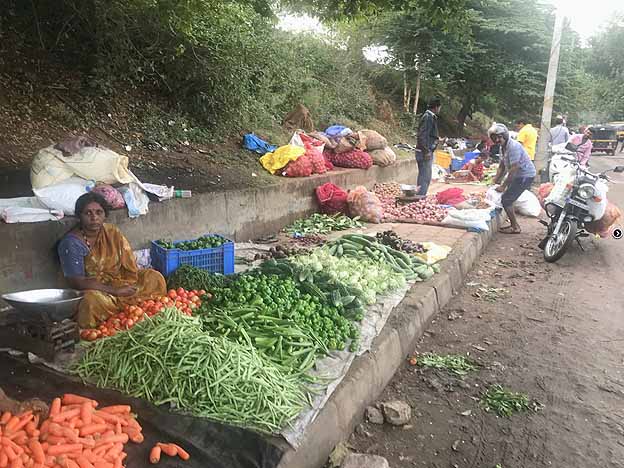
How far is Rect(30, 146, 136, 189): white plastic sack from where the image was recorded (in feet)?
15.7

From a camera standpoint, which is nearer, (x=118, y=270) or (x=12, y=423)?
(x=12, y=423)

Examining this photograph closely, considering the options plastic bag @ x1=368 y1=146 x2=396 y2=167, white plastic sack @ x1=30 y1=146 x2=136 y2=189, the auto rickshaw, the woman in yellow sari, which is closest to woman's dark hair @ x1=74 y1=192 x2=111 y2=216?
the woman in yellow sari

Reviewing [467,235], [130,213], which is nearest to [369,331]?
[130,213]

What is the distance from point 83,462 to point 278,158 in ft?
22.2

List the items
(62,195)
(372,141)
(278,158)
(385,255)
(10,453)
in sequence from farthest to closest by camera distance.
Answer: (372,141)
(278,158)
(385,255)
(62,195)
(10,453)

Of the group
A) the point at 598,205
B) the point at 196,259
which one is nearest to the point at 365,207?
the point at 598,205

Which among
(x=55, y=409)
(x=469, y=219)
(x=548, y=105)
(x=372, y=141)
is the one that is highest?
(x=548, y=105)

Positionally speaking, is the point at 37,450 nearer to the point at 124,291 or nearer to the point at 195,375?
the point at 195,375

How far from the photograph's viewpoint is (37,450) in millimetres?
2242

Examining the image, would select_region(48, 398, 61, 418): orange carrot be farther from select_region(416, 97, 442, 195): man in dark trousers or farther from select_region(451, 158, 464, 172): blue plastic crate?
select_region(451, 158, 464, 172): blue plastic crate

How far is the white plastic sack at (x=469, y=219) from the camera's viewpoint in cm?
826

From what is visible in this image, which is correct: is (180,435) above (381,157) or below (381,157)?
below

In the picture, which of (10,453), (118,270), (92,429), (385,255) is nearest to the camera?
(10,453)

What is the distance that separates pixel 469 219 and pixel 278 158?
11.7ft
